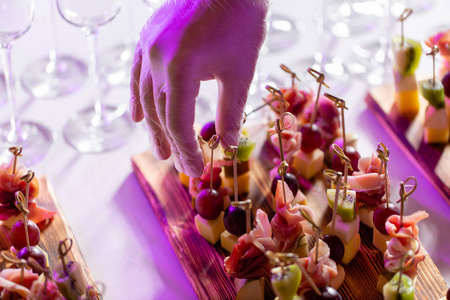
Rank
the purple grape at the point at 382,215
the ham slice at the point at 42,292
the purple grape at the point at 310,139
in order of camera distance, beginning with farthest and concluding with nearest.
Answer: the purple grape at the point at 310,139
the purple grape at the point at 382,215
the ham slice at the point at 42,292

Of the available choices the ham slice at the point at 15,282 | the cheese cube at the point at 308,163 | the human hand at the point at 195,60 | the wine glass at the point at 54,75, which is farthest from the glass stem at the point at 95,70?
the ham slice at the point at 15,282

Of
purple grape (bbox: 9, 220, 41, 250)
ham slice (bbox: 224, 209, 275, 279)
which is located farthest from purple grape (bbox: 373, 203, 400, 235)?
purple grape (bbox: 9, 220, 41, 250)

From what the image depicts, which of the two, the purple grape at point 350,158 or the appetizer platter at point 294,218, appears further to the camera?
the purple grape at point 350,158

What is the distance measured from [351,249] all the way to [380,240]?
0.07 meters

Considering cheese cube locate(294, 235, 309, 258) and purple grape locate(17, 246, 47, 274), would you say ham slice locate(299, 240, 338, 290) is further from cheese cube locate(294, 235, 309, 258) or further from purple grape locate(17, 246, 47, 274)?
purple grape locate(17, 246, 47, 274)

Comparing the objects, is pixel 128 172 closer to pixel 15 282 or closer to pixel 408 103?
pixel 15 282

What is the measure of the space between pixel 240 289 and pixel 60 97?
2.95 feet

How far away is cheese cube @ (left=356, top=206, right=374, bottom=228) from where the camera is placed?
1.56 metres

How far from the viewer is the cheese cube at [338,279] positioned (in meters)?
1.42

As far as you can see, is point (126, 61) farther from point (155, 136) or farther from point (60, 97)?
point (155, 136)

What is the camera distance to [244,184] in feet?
5.51

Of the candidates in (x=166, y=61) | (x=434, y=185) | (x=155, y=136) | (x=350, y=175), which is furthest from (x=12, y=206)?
(x=434, y=185)

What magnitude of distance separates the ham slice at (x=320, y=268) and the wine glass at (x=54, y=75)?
3.24ft

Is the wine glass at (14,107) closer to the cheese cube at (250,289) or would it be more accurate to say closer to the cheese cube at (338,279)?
the cheese cube at (250,289)
